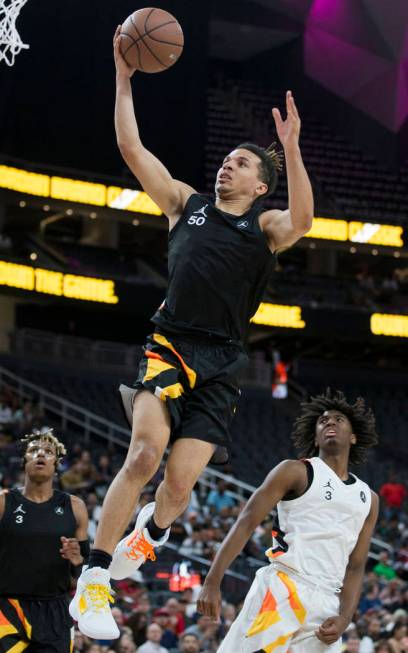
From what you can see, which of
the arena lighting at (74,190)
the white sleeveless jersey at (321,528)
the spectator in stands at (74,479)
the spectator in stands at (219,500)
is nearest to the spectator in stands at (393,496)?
the spectator in stands at (219,500)

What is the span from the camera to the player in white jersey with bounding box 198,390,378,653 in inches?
278

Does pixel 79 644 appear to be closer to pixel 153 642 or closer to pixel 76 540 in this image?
pixel 153 642

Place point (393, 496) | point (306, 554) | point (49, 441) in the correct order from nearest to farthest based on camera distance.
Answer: point (306, 554), point (49, 441), point (393, 496)

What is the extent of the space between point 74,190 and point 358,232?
261 inches

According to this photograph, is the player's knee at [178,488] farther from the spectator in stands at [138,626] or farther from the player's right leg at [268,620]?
the spectator in stands at [138,626]

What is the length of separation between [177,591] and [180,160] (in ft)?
48.8

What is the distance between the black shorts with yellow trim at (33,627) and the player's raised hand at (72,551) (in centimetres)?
35

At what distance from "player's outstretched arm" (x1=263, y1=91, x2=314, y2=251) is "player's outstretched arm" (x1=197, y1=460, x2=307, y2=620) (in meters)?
1.43

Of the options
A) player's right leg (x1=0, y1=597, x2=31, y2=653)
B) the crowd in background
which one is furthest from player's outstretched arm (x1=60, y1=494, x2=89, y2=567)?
the crowd in background

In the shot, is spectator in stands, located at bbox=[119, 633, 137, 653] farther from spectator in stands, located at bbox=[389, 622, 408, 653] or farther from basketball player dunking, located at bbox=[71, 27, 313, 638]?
basketball player dunking, located at bbox=[71, 27, 313, 638]

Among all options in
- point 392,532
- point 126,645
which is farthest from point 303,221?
point 392,532

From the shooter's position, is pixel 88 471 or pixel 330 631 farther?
pixel 88 471

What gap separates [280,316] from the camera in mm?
27641

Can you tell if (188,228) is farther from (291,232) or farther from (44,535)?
(44,535)
